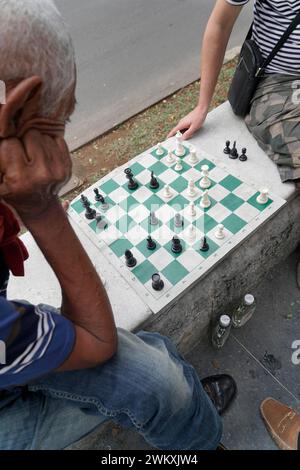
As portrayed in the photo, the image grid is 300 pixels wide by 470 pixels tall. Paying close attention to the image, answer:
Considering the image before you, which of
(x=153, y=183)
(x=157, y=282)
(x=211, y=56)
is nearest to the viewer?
(x=157, y=282)

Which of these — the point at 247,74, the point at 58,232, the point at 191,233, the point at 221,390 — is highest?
the point at 247,74

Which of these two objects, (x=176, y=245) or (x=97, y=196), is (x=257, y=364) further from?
(x=97, y=196)

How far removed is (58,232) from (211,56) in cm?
173

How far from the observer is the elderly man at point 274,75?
1.85 metres

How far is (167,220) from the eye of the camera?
189cm

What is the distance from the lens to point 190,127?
88.0 inches

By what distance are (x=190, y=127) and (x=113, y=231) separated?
0.88m

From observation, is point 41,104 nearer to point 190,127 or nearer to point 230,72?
point 190,127

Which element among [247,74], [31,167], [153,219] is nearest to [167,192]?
[153,219]

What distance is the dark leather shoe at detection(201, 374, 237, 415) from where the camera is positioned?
167 cm

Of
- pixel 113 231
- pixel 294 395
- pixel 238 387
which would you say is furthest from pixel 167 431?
pixel 113 231

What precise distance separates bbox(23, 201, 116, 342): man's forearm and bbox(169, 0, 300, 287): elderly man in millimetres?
1315
